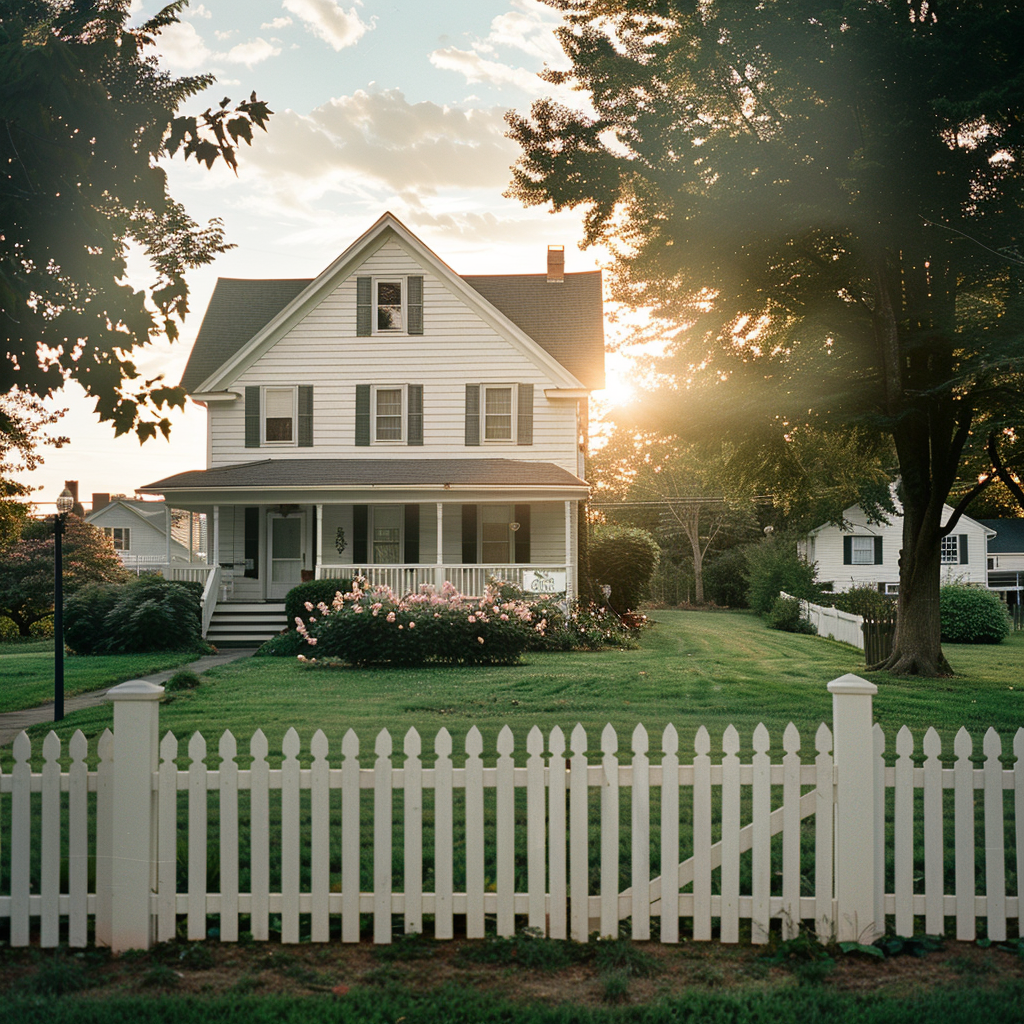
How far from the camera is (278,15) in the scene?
865 cm

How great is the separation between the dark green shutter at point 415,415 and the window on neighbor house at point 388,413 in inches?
8.1

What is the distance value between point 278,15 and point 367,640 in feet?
29.0

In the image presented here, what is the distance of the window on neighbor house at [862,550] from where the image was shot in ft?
129

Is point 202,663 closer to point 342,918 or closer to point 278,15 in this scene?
point 278,15

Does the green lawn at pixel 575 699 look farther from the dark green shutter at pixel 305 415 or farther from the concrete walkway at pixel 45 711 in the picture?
the dark green shutter at pixel 305 415

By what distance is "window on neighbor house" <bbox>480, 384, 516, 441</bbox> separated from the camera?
2270cm

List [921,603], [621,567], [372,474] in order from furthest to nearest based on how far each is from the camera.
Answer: [621,567] < [372,474] < [921,603]

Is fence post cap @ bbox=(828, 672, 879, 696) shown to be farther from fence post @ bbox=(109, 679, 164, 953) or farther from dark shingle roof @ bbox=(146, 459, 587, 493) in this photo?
dark shingle roof @ bbox=(146, 459, 587, 493)

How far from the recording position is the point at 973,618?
25.1 metres

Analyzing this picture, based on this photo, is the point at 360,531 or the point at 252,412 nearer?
the point at 360,531

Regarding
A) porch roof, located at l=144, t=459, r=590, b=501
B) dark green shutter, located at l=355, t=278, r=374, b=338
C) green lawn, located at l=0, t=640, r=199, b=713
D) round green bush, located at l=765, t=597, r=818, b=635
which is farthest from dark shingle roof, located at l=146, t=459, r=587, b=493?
round green bush, located at l=765, t=597, r=818, b=635

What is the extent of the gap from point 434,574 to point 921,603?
10.9 meters

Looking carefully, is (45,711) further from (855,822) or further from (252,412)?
(252,412)

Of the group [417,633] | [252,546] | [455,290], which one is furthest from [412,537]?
[417,633]
